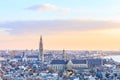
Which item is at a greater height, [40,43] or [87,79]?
[40,43]

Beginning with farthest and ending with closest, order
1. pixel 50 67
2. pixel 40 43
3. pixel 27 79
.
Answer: pixel 40 43
pixel 50 67
pixel 27 79

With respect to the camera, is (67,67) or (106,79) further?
(67,67)

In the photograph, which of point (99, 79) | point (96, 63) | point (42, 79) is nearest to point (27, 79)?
point (42, 79)

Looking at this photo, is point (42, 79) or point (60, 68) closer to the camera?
point (42, 79)

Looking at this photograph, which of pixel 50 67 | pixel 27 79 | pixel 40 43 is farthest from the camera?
pixel 40 43

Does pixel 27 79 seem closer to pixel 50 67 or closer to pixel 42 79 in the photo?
pixel 42 79

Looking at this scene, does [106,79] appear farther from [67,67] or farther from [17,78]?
[67,67]

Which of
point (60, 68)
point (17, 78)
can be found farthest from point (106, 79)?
point (60, 68)

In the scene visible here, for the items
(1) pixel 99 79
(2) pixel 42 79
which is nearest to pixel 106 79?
(1) pixel 99 79

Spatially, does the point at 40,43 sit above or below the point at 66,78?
above
